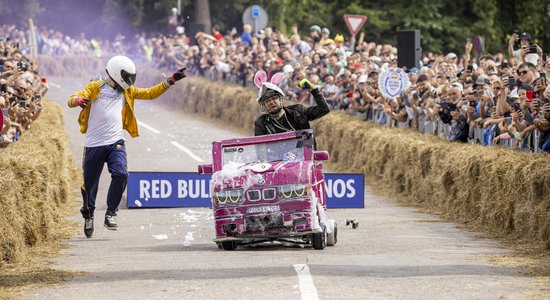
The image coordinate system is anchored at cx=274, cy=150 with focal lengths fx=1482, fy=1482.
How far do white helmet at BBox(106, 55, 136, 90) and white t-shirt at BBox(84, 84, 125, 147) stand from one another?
0.56 feet

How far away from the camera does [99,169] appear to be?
17.8 meters

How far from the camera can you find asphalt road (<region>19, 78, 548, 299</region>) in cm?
1226

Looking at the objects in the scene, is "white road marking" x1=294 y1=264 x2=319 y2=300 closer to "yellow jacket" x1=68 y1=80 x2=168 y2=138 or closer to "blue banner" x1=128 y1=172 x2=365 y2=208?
"yellow jacket" x1=68 y1=80 x2=168 y2=138

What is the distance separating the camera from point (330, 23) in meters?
53.6

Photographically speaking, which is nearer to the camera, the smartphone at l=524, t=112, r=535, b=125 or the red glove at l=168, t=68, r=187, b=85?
the red glove at l=168, t=68, r=187, b=85

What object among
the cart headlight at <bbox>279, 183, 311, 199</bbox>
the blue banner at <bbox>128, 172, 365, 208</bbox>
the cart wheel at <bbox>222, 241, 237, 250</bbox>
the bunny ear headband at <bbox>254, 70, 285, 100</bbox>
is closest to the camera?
the cart headlight at <bbox>279, 183, 311, 199</bbox>

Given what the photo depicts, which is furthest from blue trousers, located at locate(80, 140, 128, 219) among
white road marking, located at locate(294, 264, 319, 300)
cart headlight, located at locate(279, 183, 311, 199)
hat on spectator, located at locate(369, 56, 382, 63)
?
hat on spectator, located at locate(369, 56, 382, 63)

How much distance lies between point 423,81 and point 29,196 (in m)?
10.5

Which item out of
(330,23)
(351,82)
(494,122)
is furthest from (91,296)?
(330,23)

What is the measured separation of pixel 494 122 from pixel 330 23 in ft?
109

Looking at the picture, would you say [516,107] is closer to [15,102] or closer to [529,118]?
[529,118]

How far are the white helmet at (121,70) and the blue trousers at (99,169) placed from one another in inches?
29.1

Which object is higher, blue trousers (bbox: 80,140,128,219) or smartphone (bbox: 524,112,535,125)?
smartphone (bbox: 524,112,535,125)

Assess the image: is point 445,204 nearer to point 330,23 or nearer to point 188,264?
point 188,264
